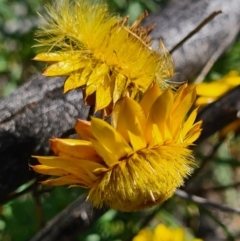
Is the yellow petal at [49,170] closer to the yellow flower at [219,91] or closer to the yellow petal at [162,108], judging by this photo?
the yellow petal at [162,108]

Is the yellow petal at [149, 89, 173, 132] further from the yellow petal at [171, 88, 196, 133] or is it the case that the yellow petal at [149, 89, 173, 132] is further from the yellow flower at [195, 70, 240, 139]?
the yellow flower at [195, 70, 240, 139]

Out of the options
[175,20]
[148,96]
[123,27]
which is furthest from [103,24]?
[175,20]

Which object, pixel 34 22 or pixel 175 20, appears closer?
pixel 175 20

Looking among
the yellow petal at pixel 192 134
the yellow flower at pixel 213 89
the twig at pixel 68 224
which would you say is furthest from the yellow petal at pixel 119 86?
the yellow flower at pixel 213 89

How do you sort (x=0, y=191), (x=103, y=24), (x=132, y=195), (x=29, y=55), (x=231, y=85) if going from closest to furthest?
1. (x=132, y=195)
2. (x=103, y=24)
3. (x=0, y=191)
4. (x=231, y=85)
5. (x=29, y=55)

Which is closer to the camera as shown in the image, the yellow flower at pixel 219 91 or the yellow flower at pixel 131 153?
the yellow flower at pixel 131 153

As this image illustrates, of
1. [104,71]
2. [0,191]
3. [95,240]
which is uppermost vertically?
[104,71]

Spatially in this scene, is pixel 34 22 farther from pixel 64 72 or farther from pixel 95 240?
pixel 64 72
